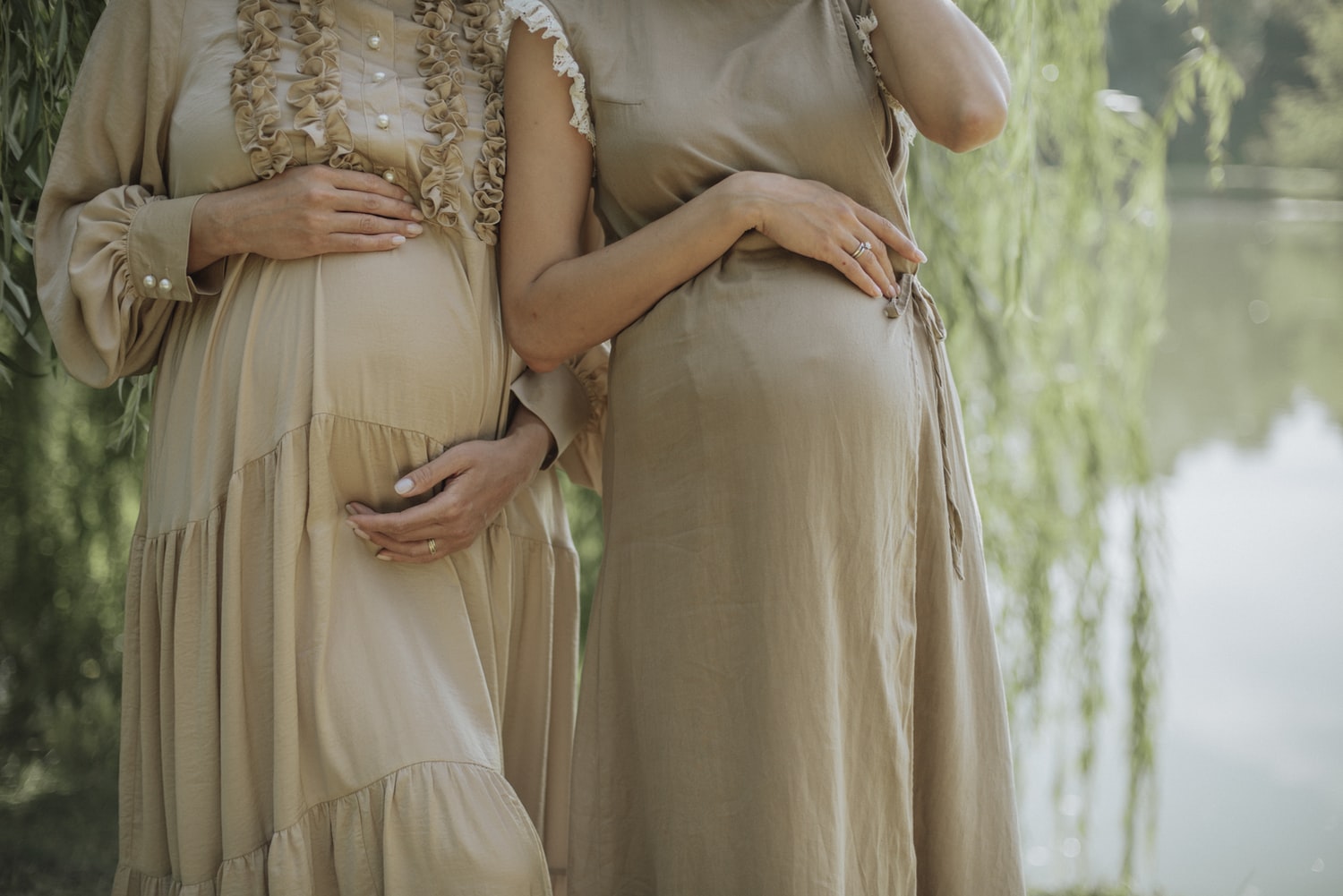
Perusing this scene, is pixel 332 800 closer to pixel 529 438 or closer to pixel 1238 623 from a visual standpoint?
pixel 529 438

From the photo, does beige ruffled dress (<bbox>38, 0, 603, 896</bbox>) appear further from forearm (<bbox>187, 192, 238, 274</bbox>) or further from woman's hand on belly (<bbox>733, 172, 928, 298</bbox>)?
woman's hand on belly (<bbox>733, 172, 928, 298</bbox>)

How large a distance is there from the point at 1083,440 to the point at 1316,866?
1789mm

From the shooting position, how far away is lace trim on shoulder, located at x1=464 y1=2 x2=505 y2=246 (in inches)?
72.2

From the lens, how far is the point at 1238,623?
585 centimetres

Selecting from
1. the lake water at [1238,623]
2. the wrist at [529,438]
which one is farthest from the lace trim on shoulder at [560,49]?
the lake water at [1238,623]

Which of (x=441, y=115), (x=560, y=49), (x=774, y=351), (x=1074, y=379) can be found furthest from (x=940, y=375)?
(x=1074, y=379)

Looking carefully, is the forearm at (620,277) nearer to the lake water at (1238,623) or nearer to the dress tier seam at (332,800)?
the dress tier seam at (332,800)

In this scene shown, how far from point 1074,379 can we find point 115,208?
241 cm

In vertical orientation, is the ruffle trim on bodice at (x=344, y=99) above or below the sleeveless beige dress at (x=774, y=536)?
above

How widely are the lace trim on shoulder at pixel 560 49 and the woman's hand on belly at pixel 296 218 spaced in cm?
29

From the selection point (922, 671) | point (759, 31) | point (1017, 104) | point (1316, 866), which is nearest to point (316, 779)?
point (922, 671)

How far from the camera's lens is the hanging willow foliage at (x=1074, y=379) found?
308cm

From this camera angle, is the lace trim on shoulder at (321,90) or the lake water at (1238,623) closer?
the lace trim on shoulder at (321,90)

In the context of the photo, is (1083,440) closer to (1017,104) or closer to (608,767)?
(1017,104)
